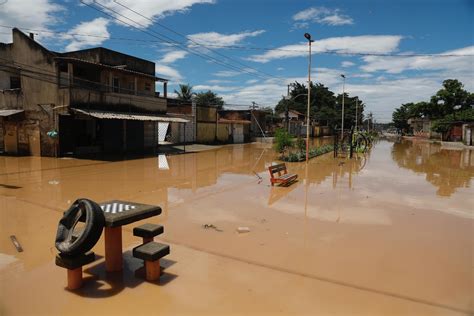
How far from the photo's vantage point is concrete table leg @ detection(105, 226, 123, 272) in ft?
16.9

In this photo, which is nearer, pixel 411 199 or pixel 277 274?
pixel 277 274

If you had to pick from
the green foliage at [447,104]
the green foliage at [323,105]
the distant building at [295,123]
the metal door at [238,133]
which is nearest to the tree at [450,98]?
the green foliage at [447,104]

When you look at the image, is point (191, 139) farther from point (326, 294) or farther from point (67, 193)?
point (326, 294)

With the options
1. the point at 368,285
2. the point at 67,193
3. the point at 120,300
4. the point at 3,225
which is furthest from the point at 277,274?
the point at 67,193

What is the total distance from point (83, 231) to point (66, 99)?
1826 centimetres

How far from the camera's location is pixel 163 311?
4.14 metres

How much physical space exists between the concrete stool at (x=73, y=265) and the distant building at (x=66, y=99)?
53.0 feet

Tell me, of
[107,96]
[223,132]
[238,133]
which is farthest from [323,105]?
[107,96]

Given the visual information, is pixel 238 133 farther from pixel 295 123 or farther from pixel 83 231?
pixel 83 231

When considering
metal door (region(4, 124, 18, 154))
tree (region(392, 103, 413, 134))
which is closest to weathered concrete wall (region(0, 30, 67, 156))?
metal door (region(4, 124, 18, 154))

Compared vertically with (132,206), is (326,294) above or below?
below

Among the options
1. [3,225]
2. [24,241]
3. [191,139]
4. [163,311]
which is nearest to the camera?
[163,311]

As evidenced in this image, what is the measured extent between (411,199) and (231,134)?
103ft

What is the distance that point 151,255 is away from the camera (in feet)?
15.5
